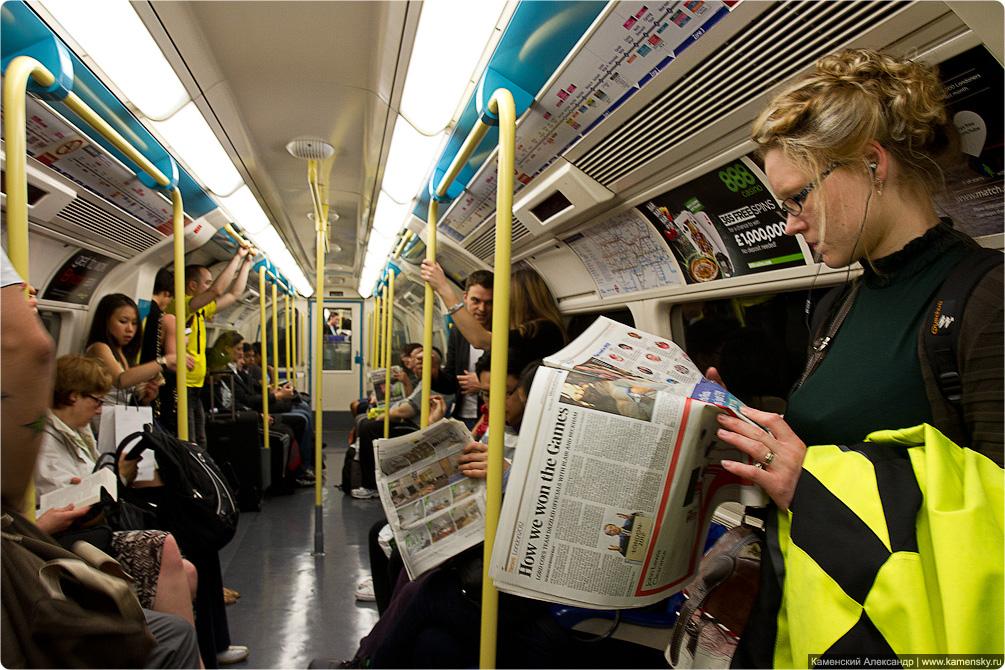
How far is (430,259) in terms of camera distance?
2297 millimetres

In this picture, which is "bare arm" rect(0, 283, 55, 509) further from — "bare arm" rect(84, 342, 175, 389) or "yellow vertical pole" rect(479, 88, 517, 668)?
"bare arm" rect(84, 342, 175, 389)

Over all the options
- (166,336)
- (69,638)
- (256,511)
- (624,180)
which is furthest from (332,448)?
(69,638)

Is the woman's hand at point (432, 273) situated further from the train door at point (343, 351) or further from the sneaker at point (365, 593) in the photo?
the train door at point (343, 351)

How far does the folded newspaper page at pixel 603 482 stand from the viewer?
100cm

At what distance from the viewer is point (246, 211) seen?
4434 millimetres

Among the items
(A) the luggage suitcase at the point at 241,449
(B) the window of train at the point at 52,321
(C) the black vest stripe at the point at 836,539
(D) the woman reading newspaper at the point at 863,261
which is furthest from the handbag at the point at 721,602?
(A) the luggage suitcase at the point at 241,449

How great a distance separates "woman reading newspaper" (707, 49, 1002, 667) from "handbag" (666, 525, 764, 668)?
40 millimetres

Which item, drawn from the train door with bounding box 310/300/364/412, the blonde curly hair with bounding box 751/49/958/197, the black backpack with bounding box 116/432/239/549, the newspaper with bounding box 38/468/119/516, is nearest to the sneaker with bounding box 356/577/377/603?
the black backpack with bounding box 116/432/239/549

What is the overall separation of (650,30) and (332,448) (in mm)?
8365

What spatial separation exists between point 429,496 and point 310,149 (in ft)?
8.06

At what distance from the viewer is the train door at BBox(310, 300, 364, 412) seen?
11.9m

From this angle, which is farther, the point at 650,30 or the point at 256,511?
the point at 256,511

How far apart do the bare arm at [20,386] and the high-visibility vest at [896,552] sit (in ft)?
3.93

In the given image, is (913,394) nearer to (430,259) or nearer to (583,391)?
(583,391)
